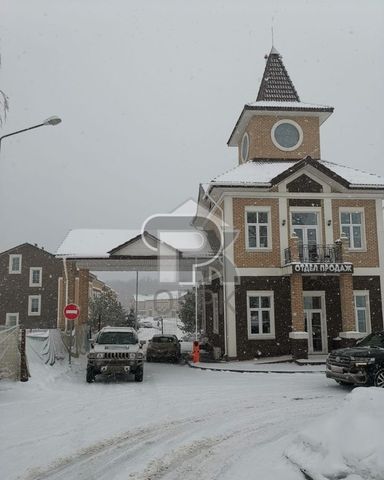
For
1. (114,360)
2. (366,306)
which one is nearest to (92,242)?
(114,360)

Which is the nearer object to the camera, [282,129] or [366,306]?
[366,306]

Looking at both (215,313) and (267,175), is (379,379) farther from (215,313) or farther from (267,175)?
(215,313)

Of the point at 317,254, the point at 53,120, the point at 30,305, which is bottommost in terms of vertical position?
the point at 30,305

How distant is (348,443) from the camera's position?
5.99m

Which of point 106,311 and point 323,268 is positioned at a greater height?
point 323,268

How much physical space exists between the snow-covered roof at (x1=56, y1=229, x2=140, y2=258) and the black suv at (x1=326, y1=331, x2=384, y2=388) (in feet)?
46.5

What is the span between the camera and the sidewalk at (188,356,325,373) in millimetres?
17688

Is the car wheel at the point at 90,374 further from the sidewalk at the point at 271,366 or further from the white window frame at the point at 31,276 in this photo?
the white window frame at the point at 31,276

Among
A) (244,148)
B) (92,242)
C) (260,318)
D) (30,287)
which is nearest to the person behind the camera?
(260,318)

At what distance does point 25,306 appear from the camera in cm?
4666

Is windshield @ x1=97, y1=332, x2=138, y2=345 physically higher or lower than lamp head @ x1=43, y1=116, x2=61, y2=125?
lower

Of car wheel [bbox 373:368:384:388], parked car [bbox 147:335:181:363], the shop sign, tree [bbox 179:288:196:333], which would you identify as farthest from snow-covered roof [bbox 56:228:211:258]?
car wheel [bbox 373:368:384:388]

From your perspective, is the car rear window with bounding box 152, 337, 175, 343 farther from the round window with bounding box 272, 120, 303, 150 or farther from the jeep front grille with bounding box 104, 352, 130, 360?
the round window with bounding box 272, 120, 303, 150

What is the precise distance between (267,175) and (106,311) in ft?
102
